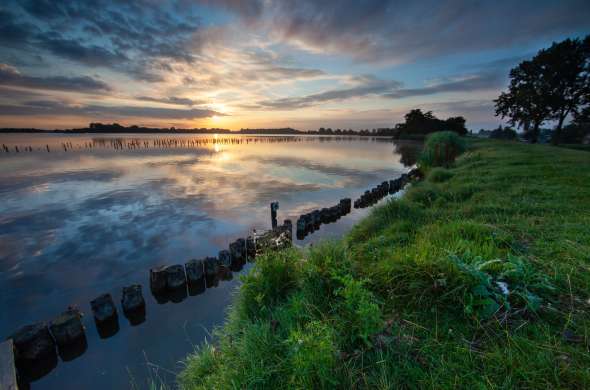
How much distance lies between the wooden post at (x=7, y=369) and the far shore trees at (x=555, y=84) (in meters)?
56.4

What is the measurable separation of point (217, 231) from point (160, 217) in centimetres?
388

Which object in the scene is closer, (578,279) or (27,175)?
(578,279)

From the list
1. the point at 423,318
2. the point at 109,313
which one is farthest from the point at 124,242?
the point at 423,318

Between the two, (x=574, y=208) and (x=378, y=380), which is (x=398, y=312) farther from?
(x=574, y=208)

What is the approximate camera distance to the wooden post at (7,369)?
3385 millimetres

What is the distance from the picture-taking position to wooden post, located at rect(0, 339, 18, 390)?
3385 millimetres

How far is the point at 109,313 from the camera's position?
6004mm

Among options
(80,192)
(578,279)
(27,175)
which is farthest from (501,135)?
(27,175)

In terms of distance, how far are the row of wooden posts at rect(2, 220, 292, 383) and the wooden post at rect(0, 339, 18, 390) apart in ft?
1.93

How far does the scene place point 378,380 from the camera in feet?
6.88

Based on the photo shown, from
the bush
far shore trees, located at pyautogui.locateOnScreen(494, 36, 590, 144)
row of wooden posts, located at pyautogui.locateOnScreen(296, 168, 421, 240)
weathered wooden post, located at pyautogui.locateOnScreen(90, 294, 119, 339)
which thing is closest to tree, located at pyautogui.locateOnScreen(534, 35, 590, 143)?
far shore trees, located at pyautogui.locateOnScreen(494, 36, 590, 144)

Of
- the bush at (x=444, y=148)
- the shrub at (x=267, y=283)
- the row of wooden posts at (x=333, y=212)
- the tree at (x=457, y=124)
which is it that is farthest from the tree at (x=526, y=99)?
the shrub at (x=267, y=283)

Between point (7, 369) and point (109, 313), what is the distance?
2366 millimetres

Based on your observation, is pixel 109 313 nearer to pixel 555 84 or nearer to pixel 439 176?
pixel 439 176
